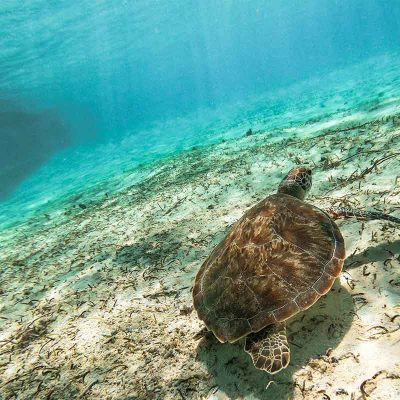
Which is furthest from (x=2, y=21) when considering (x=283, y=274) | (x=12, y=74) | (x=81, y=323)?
(x=283, y=274)

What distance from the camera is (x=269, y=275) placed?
2152mm

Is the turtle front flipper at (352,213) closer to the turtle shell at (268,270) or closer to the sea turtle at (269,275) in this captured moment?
the sea turtle at (269,275)

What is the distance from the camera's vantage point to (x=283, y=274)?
215 cm

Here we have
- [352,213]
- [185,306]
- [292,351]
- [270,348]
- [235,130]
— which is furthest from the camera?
[235,130]

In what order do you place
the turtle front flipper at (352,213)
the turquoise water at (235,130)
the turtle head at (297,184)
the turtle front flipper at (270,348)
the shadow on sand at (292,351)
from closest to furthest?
the turtle front flipper at (270,348) → the shadow on sand at (292,351) → the turtle front flipper at (352,213) → the turtle head at (297,184) → the turquoise water at (235,130)

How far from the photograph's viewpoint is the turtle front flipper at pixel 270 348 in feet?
5.93

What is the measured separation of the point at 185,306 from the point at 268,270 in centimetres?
120

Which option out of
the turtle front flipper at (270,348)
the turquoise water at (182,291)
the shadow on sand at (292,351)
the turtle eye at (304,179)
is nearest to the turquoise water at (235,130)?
the turquoise water at (182,291)

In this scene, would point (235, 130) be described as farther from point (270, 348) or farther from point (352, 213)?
point (270, 348)

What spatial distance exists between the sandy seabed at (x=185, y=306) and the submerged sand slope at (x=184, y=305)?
0.01 meters

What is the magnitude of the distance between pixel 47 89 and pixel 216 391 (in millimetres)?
54595

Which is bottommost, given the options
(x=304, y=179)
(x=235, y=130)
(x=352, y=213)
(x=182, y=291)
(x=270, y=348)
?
(x=235, y=130)

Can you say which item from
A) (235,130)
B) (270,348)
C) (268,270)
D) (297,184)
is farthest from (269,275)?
(235,130)

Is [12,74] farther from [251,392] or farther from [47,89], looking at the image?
[251,392]
